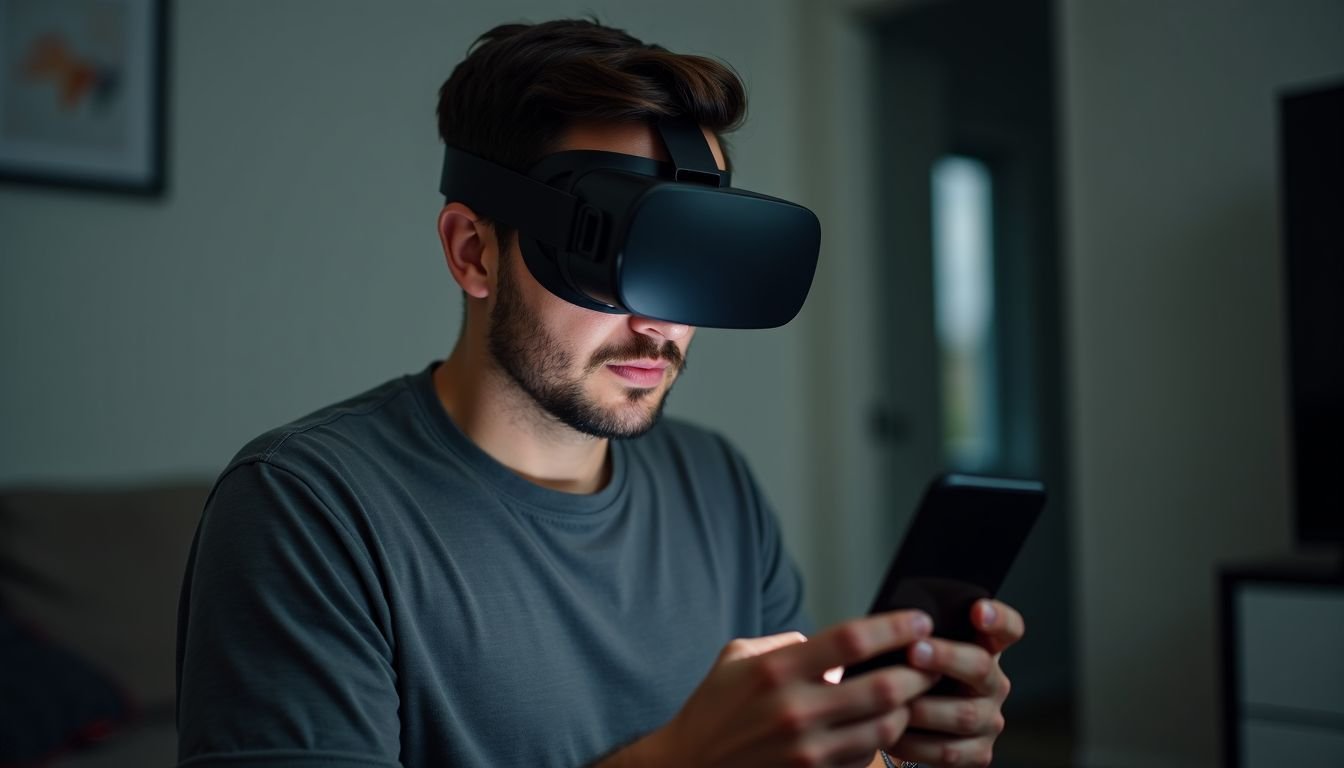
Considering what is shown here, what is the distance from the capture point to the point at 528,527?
100 cm

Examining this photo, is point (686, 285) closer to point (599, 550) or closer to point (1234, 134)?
point (599, 550)

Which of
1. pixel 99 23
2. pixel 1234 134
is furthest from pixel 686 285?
pixel 1234 134

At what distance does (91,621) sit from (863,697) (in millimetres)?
1644

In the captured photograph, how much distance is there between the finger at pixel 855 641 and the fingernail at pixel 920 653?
1 cm

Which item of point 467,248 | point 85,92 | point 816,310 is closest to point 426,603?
point 467,248

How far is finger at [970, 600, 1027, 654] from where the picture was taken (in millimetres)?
715

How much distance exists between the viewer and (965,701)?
700mm

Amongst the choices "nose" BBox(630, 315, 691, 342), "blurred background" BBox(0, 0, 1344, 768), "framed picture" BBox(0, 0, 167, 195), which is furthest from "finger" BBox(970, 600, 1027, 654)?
"framed picture" BBox(0, 0, 167, 195)

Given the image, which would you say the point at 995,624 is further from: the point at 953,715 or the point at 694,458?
the point at 694,458

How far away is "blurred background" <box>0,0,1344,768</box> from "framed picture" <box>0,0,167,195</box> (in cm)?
3

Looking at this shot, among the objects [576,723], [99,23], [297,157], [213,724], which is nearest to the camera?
[213,724]

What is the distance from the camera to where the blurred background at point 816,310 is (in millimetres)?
2037

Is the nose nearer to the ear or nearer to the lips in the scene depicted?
the lips

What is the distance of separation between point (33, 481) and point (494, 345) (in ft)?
4.66
